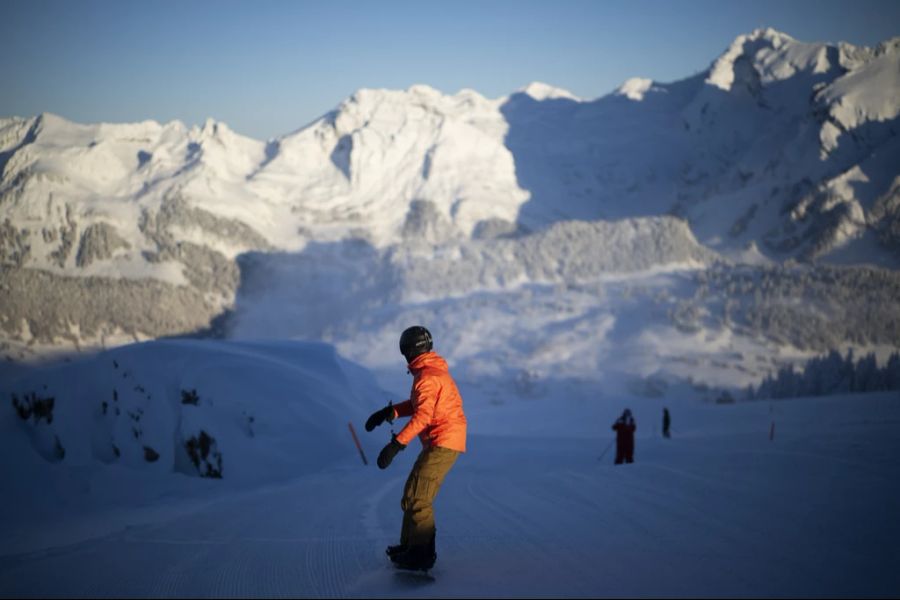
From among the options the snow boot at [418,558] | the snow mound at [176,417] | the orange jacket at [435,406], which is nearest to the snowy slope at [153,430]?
the snow mound at [176,417]

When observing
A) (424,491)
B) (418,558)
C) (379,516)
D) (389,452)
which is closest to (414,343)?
(389,452)

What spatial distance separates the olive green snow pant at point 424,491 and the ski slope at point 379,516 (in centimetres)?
41

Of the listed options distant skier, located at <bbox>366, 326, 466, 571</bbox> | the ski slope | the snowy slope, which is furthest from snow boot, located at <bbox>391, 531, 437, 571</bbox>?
the snowy slope

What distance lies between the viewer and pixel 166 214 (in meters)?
181

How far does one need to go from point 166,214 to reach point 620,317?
4703 inches

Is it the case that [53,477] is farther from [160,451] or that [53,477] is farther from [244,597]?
[244,597]

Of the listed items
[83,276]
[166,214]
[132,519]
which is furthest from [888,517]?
[166,214]

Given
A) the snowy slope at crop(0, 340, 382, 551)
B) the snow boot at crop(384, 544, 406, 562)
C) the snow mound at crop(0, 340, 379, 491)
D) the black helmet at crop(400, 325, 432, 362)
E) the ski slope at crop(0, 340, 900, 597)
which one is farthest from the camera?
the snow mound at crop(0, 340, 379, 491)

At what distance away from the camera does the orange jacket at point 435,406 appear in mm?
6137

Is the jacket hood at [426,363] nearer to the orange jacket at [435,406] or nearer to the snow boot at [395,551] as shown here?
the orange jacket at [435,406]

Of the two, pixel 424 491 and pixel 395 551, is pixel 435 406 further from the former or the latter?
pixel 395 551

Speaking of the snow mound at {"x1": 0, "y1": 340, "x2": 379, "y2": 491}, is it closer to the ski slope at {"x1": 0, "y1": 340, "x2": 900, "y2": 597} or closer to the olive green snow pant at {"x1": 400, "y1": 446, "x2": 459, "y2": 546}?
the ski slope at {"x1": 0, "y1": 340, "x2": 900, "y2": 597}

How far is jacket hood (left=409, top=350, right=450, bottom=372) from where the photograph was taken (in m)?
6.32

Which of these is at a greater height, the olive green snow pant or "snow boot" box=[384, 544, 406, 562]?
the olive green snow pant
